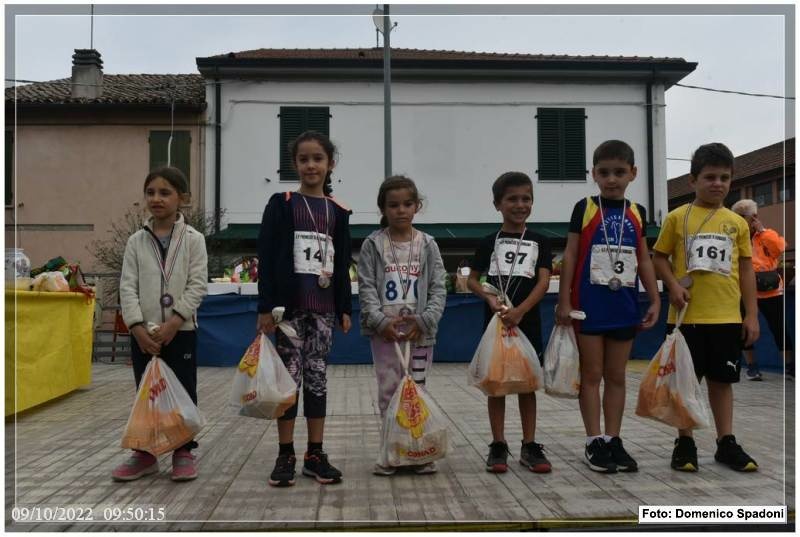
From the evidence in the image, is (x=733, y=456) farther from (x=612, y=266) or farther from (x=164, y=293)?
(x=164, y=293)

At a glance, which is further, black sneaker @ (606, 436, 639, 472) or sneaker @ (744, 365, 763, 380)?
sneaker @ (744, 365, 763, 380)

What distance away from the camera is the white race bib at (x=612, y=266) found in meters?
3.24

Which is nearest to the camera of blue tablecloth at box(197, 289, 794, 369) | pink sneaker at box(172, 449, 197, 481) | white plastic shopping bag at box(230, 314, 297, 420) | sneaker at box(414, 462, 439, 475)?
white plastic shopping bag at box(230, 314, 297, 420)

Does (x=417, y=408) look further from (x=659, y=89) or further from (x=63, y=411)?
(x=659, y=89)

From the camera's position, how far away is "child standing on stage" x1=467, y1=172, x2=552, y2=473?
10.6 feet

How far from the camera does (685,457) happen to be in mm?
3172

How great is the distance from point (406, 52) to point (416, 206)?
1561 centimetres

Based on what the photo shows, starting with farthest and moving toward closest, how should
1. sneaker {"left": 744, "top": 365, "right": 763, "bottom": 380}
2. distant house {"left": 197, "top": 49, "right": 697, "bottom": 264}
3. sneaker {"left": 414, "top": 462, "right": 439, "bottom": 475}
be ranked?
distant house {"left": 197, "top": 49, "right": 697, "bottom": 264}
sneaker {"left": 744, "top": 365, "right": 763, "bottom": 380}
sneaker {"left": 414, "top": 462, "right": 439, "bottom": 475}

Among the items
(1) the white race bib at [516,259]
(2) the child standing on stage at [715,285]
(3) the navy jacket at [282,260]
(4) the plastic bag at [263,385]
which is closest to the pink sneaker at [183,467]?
(4) the plastic bag at [263,385]

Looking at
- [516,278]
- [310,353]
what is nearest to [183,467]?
[310,353]

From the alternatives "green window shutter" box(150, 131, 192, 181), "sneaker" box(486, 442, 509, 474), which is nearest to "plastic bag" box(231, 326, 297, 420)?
"sneaker" box(486, 442, 509, 474)

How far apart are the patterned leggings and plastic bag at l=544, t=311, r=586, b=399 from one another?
3.69 ft

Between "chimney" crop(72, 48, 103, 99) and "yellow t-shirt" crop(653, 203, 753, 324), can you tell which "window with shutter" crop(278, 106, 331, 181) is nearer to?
"chimney" crop(72, 48, 103, 99)

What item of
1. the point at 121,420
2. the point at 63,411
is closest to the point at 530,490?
the point at 121,420
